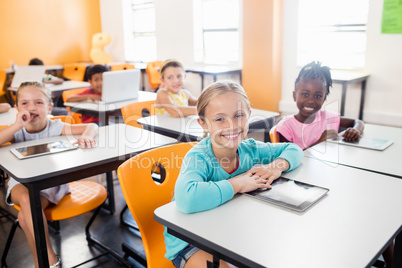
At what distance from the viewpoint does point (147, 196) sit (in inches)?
55.6

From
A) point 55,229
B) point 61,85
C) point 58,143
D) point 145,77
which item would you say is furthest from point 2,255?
point 145,77

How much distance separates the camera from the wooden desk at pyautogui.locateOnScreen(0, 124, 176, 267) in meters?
1.56

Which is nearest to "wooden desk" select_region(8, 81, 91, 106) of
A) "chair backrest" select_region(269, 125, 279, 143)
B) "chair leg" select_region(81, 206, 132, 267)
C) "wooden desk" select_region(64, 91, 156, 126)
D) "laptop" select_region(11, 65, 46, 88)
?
"laptop" select_region(11, 65, 46, 88)

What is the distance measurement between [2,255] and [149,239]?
130 cm

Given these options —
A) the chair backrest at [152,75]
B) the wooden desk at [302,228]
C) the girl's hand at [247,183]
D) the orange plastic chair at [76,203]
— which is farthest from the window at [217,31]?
the wooden desk at [302,228]

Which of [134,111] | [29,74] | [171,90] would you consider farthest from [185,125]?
[29,74]

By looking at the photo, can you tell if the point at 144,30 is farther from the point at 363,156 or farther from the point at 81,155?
the point at 363,156

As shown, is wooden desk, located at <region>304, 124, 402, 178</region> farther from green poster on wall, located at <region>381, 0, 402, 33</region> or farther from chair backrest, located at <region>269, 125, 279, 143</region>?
green poster on wall, located at <region>381, 0, 402, 33</region>

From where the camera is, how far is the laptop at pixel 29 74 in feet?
14.4

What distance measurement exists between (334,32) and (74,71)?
5134 millimetres

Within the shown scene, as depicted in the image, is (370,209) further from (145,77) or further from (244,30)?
(145,77)

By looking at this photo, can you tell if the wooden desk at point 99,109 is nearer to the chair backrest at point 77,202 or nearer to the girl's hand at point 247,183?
the chair backrest at point 77,202

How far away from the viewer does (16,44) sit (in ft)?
24.4

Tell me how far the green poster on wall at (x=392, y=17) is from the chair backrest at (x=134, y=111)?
315cm
